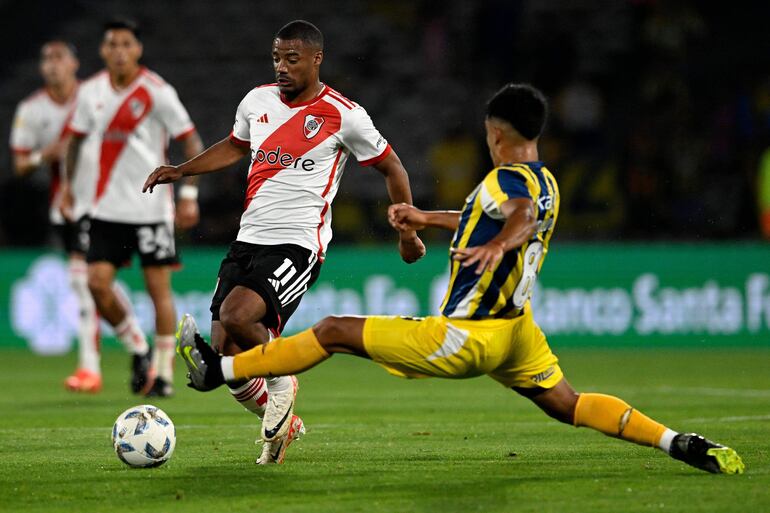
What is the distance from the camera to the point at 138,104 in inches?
420

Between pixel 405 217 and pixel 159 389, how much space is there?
17.5 feet

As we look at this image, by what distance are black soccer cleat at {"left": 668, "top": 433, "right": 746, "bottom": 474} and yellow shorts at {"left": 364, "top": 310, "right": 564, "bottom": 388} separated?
816 mm

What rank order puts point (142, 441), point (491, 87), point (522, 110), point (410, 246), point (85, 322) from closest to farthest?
1. point (522, 110)
2. point (142, 441)
3. point (410, 246)
4. point (85, 322)
5. point (491, 87)

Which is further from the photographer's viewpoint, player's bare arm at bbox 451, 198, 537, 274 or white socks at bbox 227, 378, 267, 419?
white socks at bbox 227, 378, 267, 419

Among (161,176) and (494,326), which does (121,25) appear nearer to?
(161,176)

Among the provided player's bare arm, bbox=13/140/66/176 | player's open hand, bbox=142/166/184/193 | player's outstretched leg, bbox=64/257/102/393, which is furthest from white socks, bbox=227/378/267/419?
player's bare arm, bbox=13/140/66/176

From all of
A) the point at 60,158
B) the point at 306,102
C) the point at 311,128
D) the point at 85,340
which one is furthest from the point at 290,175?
the point at 60,158

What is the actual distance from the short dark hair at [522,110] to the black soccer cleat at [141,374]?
223 inches

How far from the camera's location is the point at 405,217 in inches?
230

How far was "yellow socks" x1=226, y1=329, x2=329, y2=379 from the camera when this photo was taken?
580cm

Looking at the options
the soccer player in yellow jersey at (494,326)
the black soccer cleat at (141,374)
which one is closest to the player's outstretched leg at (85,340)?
the black soccer cleat at (141,374)

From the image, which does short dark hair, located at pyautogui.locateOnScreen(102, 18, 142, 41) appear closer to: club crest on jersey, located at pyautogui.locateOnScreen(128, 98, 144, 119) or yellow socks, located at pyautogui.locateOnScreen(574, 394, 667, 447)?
club crest on jersey, located at pyautogui.locateOnScreen(128, 98, 144, 119)

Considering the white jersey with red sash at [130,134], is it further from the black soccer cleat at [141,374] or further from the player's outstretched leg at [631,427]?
the player's outstretched leg at [631,427]

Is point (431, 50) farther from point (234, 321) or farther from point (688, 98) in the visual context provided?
point (234, 321)
